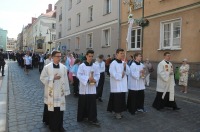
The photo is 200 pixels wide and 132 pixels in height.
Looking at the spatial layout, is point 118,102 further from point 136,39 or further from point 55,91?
point 136,39

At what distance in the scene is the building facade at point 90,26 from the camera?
2211cm

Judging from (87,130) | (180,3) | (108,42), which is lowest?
(87,130)

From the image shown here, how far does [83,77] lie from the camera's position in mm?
6516

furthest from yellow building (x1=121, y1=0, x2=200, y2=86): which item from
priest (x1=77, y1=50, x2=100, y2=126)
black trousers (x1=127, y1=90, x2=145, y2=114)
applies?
priest (x1=77, y1=50, x2=100, y2=126)

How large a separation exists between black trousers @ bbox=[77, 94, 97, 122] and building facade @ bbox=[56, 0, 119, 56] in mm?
14793

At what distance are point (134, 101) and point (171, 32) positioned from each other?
29.4ft

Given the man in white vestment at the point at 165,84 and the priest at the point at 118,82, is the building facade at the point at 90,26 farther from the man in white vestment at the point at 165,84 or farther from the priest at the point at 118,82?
the priest at the point at 118,82

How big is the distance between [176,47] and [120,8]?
24.7 feet

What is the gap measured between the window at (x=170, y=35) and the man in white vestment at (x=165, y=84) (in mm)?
7112

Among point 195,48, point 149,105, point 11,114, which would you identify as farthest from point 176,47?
point 11,114

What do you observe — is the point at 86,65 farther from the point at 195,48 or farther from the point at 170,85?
the point at 195,48

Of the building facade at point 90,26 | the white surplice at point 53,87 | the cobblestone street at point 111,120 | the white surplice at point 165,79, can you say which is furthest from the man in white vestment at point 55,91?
the building facade at point 90,26

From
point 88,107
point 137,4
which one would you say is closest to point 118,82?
point 88,107

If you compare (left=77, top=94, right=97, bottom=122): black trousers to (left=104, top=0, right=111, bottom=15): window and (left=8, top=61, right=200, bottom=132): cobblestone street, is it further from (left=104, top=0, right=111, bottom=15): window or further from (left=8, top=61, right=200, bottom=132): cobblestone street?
(left=104, top=0, right=111, bottom=15): window
